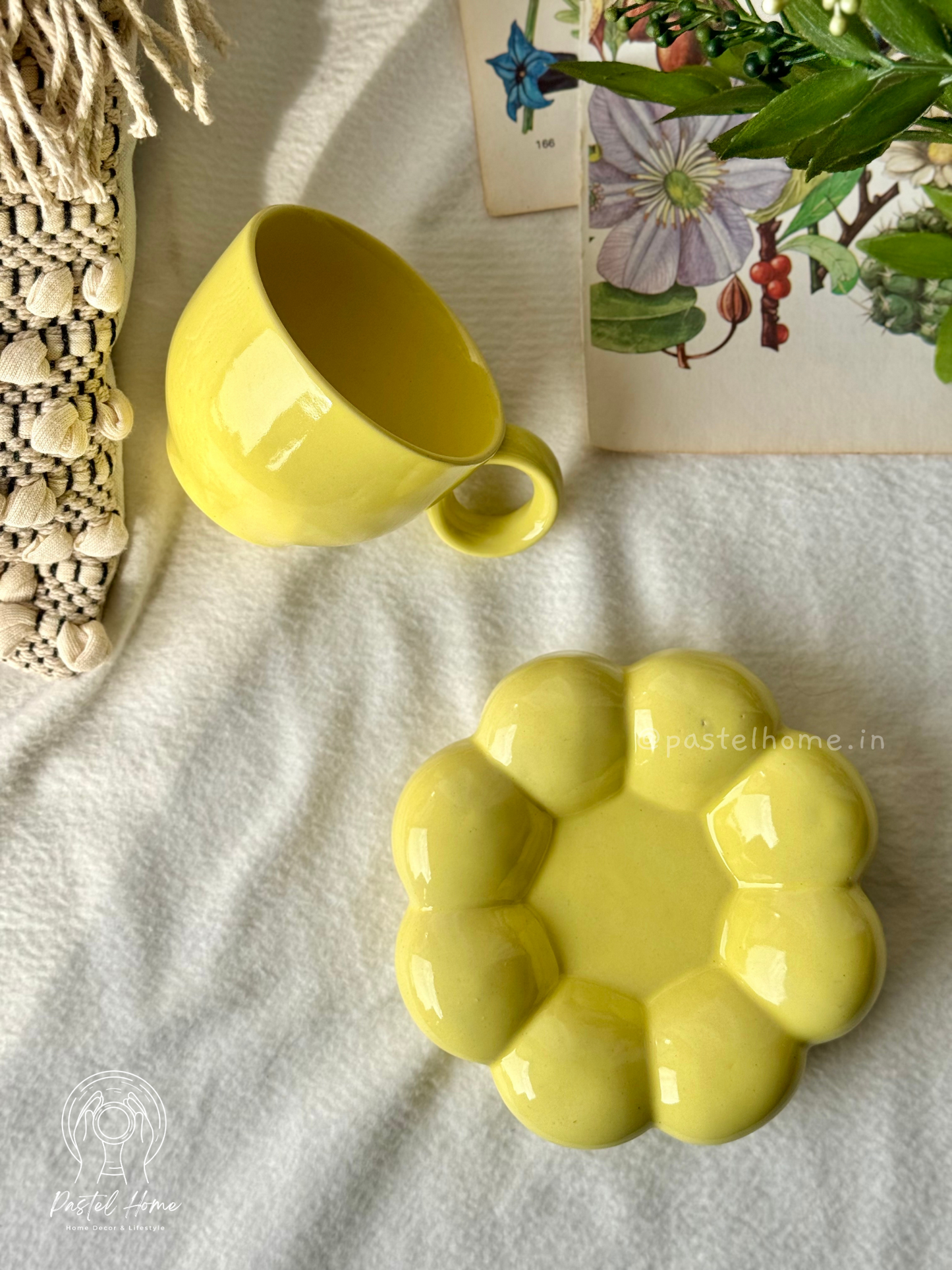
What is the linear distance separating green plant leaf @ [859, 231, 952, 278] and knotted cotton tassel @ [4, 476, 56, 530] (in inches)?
15.9

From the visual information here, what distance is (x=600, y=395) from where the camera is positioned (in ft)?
1.88

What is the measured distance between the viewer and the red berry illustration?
563 millimetres

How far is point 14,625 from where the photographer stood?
0.52 metres

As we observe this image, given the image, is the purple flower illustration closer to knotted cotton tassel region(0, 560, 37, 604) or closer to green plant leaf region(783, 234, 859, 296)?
green plant leaf region(783, 234, 859, 296)

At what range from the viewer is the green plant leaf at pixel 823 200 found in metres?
0.56

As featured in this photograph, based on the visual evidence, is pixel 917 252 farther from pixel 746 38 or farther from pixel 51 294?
pixel 51 294

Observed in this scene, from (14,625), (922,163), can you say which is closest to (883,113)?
(922,163)

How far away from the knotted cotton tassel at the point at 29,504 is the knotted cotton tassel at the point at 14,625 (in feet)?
0.15

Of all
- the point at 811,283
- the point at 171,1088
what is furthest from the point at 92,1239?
the point at 811,283

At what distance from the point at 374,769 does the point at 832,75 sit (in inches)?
15.7

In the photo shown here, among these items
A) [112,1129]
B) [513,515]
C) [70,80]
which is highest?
[70,80]

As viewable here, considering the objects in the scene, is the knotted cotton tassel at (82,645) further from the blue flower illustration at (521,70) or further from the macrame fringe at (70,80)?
the blue flower illustration at (521,70)

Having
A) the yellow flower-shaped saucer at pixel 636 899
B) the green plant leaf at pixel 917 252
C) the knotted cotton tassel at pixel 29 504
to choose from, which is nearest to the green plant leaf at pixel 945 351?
the green plant leaf at pixel 917 252

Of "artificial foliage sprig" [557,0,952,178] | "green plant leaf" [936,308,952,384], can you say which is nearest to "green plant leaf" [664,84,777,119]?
"artificial foliage sprig" [557,0,952,178]
